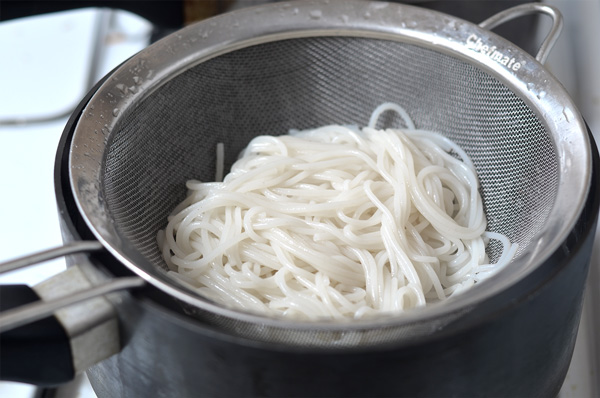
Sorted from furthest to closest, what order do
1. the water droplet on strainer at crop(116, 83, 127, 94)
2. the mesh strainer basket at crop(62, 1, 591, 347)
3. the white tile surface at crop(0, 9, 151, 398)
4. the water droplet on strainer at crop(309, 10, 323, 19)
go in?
the white tile surface at crop(0, 9, 151, 398), the water droplet on strainer at crop(309, 10, 323, 19), the water droplet on strainer at crop(116, 83, 127, 94), the mesh strainer basket at crop(62, 1, 591, 347)

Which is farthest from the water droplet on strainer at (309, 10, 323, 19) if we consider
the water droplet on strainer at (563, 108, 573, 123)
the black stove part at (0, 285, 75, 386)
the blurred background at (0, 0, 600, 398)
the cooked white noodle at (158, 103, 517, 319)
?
the black stove part at (0, 285, 75, 386)

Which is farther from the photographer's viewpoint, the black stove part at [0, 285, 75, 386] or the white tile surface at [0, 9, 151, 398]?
the white tile surface at [0, 9, 151, 398]

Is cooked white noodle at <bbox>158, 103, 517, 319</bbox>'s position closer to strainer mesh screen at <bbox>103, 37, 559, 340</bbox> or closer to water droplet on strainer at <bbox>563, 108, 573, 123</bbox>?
strainer mesh screen at <bbox>103, 37, 559, 340</bbox>

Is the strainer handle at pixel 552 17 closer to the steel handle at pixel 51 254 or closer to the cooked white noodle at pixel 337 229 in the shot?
the cooked white noodle at pixel 337 229

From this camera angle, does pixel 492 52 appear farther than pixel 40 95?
No

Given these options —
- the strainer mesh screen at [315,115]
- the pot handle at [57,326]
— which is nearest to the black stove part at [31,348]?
the pot handle at [57,326]

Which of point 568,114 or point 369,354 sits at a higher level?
point 568,114

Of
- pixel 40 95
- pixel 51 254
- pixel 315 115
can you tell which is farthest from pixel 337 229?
pixel 40 95

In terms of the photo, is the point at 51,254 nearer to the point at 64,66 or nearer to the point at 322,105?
the point at 322,105
